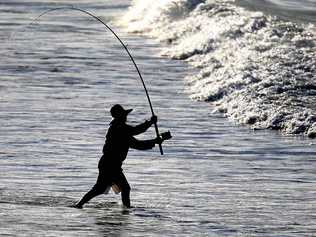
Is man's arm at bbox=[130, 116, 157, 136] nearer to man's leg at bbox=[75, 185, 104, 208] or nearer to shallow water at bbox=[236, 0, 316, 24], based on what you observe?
man's leg at bbox=[75, 185, 104, 208]

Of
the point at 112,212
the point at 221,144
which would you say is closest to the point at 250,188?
the point at 112,212

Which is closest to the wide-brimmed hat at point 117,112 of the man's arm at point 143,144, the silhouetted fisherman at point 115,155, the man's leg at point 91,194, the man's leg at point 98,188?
the silhouetted fisherman at point 115,155

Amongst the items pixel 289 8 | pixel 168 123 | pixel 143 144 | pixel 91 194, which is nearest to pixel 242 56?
pixel 168 123

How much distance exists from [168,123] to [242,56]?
7965mm

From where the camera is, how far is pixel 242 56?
26766mm

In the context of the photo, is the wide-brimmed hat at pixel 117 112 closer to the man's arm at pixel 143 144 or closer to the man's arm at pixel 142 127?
the man's arm at pixel 142 127

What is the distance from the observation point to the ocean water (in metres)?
12.2

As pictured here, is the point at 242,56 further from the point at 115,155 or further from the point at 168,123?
the point at 115,155

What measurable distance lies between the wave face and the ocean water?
56mm

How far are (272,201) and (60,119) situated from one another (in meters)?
6.83

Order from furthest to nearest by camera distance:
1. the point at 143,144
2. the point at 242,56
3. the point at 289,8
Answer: the point at 289,8 → the point at 242,56 → the point at 143,144

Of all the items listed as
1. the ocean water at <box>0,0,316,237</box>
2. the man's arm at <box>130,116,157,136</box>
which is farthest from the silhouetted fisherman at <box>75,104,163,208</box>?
the ocean water at <box>0,0,316,237</box>

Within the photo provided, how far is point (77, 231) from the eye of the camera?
11242 millimetres

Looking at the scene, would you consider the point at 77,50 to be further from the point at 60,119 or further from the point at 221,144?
the point at 221,144
